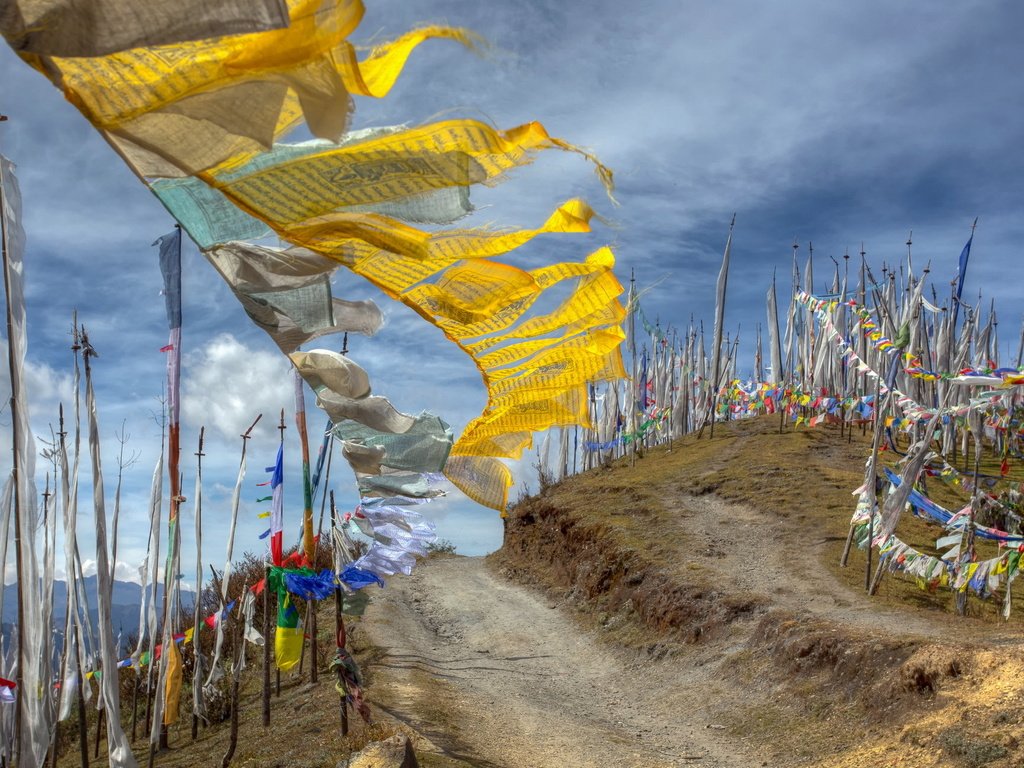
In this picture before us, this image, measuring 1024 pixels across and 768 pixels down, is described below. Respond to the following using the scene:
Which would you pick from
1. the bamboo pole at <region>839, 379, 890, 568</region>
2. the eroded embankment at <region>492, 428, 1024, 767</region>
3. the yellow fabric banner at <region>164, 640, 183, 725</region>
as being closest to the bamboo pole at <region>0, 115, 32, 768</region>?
the yellow fabric banner at <region>164, 640, 183, 725</region>

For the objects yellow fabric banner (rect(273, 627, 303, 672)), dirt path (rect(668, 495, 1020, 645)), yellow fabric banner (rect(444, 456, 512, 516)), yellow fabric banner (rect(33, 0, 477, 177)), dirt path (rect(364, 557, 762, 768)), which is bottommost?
dirt path (rect(364, 557, 762, 768))

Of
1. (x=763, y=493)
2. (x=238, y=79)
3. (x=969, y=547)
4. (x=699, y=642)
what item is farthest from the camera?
(x=763, y=493)

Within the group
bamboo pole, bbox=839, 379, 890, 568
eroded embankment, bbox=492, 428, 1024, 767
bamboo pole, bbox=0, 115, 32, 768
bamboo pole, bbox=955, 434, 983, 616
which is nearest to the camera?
bamboo pole, bbox=0, 115, 32, 768

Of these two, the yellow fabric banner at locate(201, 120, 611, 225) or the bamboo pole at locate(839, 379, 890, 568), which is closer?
the yellow fabric banner at locate(201, 120, 611, 225)

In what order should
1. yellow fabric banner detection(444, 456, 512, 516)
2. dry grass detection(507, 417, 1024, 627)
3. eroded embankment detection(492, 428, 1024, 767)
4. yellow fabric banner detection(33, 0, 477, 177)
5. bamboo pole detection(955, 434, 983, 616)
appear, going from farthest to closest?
dry grass detection(507, 417, 1024, 627), bamboo pole detection(955, 434, 983, 616), eroded embankment detection(492, 428, 1024, 767), yellow fabric banner detection(444, 456, 512, 516), yellow fabric banner detection(33, 0, 477, 177)

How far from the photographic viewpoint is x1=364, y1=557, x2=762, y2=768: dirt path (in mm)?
9719

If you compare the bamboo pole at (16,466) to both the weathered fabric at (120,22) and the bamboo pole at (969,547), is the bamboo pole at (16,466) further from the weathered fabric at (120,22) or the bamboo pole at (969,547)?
the bamboo pole at (969,547)

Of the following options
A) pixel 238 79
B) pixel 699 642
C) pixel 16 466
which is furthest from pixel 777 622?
pixel 238 79

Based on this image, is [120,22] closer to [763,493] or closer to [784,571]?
[784,571]

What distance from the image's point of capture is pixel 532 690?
1323 cm

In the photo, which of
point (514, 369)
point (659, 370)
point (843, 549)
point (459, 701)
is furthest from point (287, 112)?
point (659, 370)

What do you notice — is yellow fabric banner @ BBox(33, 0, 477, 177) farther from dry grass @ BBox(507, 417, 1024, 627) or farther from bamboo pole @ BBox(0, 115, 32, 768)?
dry grass @ BBox(507, 417, 1024, 627)

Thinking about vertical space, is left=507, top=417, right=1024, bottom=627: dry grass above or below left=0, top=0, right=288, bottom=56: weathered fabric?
below

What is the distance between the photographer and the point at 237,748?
11.4 m
